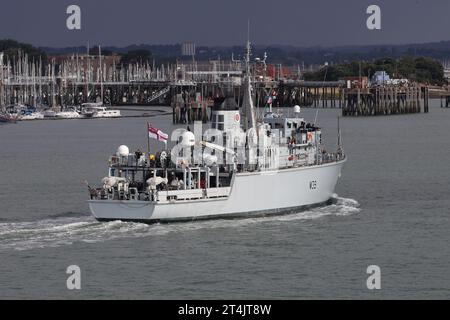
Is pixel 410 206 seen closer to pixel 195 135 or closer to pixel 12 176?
pixel 195 135

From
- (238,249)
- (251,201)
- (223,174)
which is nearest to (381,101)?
(251,201)

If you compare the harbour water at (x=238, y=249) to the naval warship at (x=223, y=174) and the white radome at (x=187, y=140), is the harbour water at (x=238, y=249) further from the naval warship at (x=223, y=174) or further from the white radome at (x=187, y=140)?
the white radome at (x=187, y=140)

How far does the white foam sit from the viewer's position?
4825 centimetres

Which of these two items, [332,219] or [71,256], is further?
[332,219]

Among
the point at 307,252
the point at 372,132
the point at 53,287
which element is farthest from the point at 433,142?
the point at 53,287

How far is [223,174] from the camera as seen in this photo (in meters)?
53.5

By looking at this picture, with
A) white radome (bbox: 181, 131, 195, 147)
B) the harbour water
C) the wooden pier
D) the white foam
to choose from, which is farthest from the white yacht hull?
the wooden pier

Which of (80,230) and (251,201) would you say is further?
(251,201)

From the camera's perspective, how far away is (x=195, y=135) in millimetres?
54938

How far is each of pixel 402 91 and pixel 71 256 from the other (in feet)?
487

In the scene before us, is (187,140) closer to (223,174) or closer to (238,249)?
(223,174)

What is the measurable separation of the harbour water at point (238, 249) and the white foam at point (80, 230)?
4 centimetres

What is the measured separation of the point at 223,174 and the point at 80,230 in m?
6.61

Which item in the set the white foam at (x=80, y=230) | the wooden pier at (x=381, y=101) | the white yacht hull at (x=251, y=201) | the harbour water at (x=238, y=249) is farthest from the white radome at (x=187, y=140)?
the wooden pier at (x=381, y=101)
